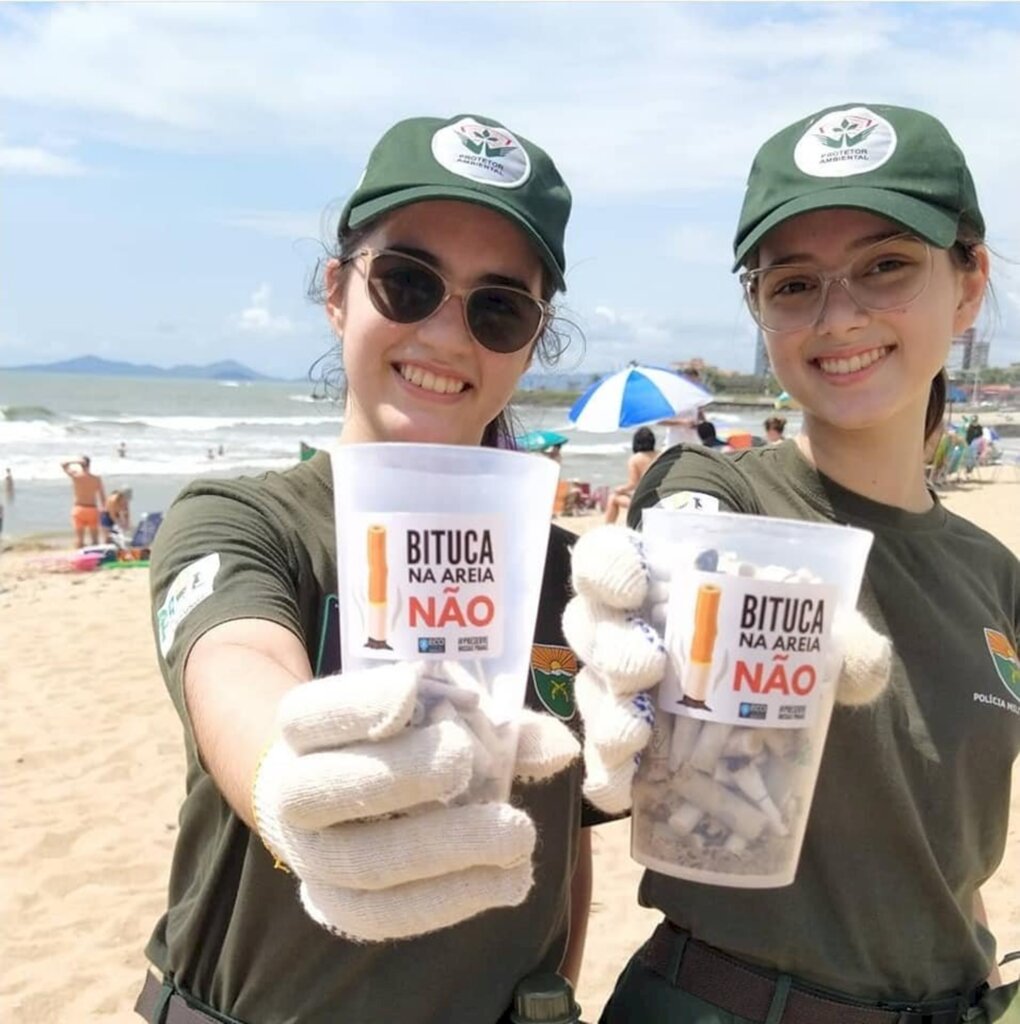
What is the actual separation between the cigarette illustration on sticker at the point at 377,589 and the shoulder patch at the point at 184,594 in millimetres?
295

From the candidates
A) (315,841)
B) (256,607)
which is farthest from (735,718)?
(256,607)

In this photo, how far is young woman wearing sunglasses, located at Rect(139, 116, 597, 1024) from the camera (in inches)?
35.7

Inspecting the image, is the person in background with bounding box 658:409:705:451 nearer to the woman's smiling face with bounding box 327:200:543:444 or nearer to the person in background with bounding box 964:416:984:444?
the woman's smiling face with bounding box 327:200:543:444

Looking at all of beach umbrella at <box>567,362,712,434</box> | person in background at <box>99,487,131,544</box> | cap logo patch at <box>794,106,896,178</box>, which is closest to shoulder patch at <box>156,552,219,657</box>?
cap logo patch at <box>794,106,896,178</box>

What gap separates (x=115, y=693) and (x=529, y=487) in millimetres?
6783

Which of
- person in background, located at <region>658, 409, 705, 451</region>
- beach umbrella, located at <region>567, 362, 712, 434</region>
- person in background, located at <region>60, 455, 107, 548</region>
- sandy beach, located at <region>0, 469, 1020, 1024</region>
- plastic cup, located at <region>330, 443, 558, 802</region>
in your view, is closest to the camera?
plastic cup, located at <region>330, 443, 558, 802</region>

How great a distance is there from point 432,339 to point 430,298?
7 centimetres

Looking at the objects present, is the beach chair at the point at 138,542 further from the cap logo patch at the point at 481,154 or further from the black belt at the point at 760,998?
the black belt at the point at 760,998

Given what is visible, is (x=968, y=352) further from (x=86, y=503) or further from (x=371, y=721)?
(x=86, y=503)

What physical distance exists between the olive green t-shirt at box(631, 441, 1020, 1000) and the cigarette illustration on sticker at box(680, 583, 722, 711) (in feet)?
1.33

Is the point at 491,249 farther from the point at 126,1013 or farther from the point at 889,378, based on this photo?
the point at 126,1013

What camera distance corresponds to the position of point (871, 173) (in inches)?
62.2

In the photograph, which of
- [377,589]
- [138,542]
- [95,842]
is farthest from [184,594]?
[138,542]

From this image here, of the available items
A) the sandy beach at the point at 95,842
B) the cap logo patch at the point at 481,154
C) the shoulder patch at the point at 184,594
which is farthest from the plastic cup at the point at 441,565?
the sandy beach at the point at 95,842
